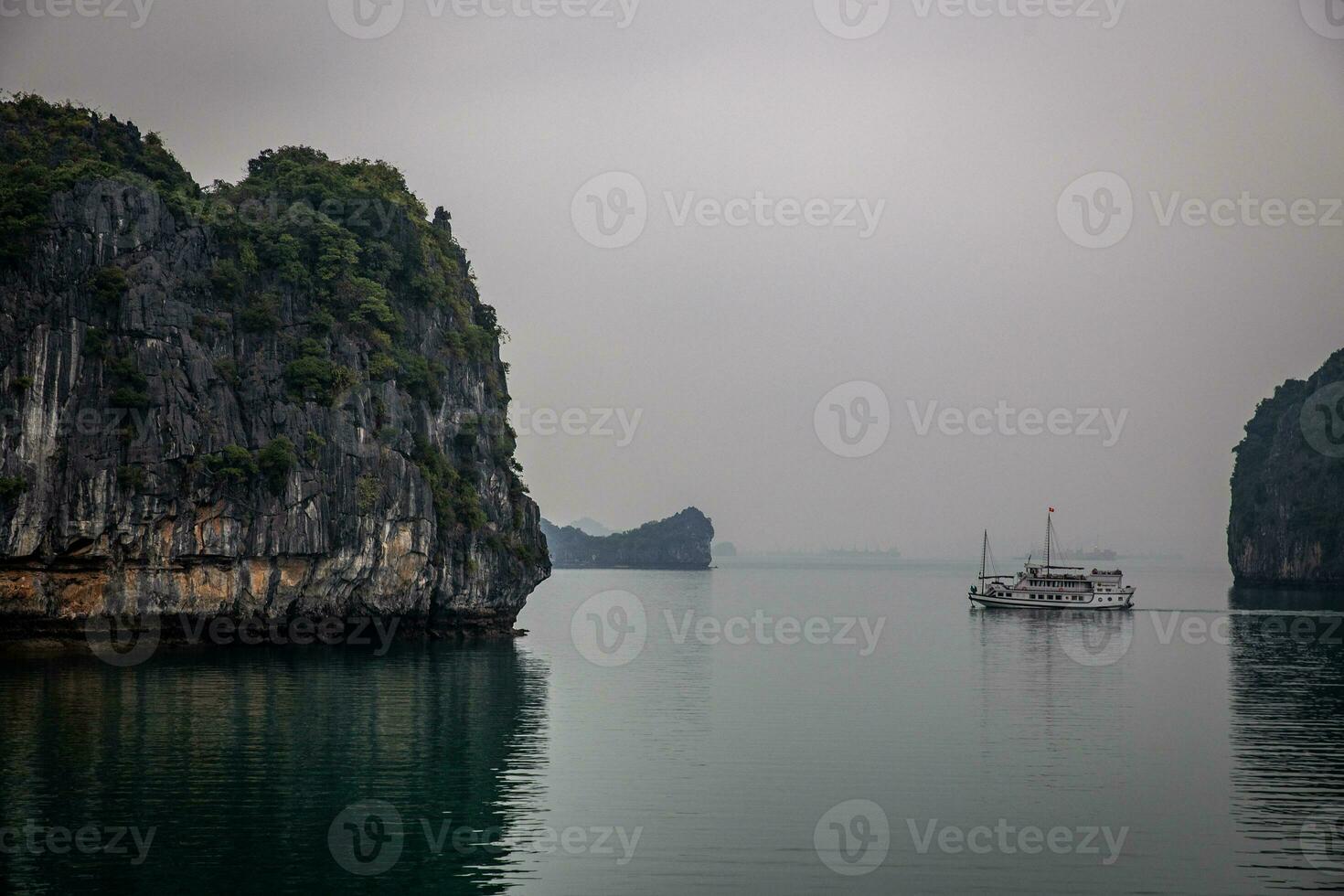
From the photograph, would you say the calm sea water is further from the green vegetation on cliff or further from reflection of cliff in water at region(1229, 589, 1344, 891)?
the green vegetation on cliff

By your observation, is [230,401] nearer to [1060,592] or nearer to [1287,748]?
[1287,748]

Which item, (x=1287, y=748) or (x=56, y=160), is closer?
(x=1287, y=748)

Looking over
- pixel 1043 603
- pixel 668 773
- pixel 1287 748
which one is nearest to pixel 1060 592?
pixel 1043 603

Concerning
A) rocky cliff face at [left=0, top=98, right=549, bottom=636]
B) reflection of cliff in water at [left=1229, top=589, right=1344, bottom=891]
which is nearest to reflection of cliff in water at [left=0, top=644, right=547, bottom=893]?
rocky cliff face at [left=0, top=98, right=549, bottom=636]

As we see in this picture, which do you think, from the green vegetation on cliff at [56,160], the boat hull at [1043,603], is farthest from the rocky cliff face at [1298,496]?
the green vegetation on cliff at [56,160]

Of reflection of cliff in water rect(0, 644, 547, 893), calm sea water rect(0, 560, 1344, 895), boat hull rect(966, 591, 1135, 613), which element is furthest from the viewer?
boat hull rect(966, 591, 1135, 613)

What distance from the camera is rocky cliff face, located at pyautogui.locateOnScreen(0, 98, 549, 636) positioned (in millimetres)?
55281

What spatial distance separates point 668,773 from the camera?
32375 millimetres

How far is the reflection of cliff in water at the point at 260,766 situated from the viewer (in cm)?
2272

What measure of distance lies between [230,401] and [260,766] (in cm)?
3302

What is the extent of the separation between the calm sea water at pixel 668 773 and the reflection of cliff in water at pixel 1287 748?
15cm

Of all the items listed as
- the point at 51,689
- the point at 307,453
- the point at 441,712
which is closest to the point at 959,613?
the point at 307,453

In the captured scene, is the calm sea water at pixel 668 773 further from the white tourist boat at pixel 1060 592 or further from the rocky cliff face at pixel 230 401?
the white tourist boat at pixel 1060 592

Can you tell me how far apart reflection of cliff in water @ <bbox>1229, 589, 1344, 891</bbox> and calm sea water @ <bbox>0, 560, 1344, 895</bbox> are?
15cm
